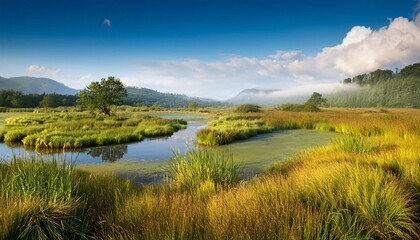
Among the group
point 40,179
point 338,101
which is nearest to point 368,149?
point 40,179

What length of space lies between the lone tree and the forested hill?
118 meters

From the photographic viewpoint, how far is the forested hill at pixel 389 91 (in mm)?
129000

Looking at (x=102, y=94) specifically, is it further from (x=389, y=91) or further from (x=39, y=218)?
(x=389, y=91)

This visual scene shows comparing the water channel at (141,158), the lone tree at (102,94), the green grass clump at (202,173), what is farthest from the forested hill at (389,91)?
the green grass clump at (202,173)

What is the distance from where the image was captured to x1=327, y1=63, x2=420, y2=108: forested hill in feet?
423

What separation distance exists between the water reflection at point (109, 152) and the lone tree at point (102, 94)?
20.6m

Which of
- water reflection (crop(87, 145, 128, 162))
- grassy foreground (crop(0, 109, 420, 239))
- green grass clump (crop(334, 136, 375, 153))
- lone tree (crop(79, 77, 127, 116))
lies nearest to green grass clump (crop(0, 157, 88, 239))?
grassy foreground (crop(0, 109, 420, 239))

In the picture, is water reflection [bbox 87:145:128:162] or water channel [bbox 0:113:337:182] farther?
water reflection [bbox 87:145:128:162]

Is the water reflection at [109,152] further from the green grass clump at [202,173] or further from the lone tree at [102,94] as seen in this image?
the lone tree at [102,94]

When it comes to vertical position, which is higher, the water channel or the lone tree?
the lone tree

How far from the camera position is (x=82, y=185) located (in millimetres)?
5215

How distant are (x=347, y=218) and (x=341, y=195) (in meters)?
0.42

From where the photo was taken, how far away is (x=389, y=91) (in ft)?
490

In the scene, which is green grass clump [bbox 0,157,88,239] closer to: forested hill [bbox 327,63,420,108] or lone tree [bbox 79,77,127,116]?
lone tree [bbox 79,77,127,116]
